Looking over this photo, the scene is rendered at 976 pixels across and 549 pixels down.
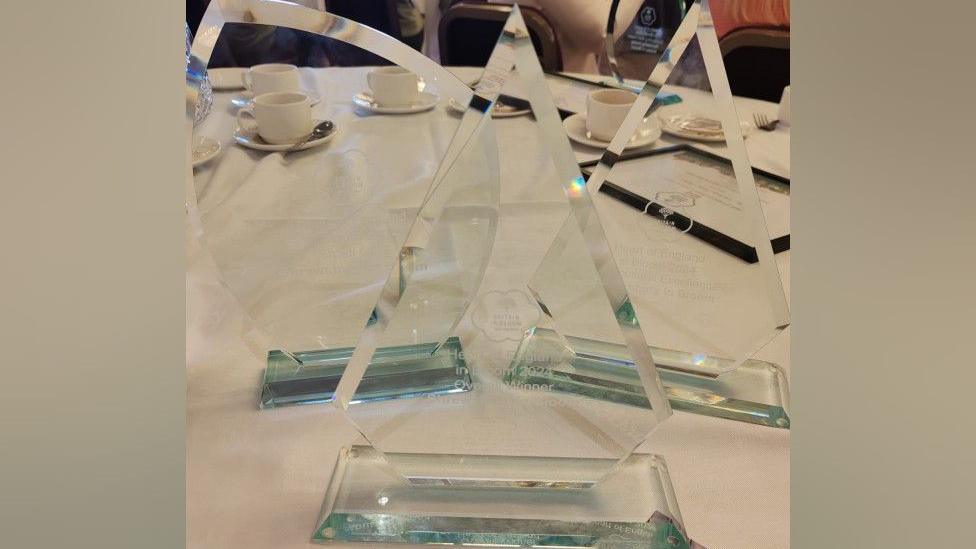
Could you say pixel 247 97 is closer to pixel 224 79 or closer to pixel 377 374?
pixel 224 79

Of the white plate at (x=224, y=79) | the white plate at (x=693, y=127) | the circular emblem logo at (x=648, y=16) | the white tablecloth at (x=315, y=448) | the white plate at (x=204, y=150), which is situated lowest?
the white tablecloth at (x=315, y=448)

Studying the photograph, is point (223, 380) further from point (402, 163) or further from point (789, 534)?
point (789, 534)

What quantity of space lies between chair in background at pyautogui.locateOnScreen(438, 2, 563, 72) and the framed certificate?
0.23 ft

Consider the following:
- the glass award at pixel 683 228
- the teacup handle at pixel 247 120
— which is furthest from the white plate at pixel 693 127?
the teacup handle at pixel 247 120

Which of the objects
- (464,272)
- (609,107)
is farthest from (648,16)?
(464,272)

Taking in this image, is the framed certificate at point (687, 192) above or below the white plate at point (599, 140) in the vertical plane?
below

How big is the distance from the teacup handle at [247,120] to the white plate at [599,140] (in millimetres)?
163

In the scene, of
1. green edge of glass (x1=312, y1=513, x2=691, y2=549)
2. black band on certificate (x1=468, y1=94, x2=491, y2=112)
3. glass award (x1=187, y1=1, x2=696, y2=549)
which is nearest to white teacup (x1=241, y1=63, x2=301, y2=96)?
glass award (x1=187, y1=1, x2=696, y2=549)

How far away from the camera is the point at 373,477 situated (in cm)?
45

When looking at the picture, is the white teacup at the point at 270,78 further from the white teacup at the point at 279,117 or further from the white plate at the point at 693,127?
the white plate at the point at 693,127

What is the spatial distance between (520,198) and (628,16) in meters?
0.11

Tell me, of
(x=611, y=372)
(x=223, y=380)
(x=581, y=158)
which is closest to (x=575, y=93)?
(x=581, y=158)

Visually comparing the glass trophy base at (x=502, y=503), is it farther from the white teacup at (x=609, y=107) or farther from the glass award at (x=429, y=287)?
the white teacup at (x=609, y=107)

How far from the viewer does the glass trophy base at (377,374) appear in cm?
46
